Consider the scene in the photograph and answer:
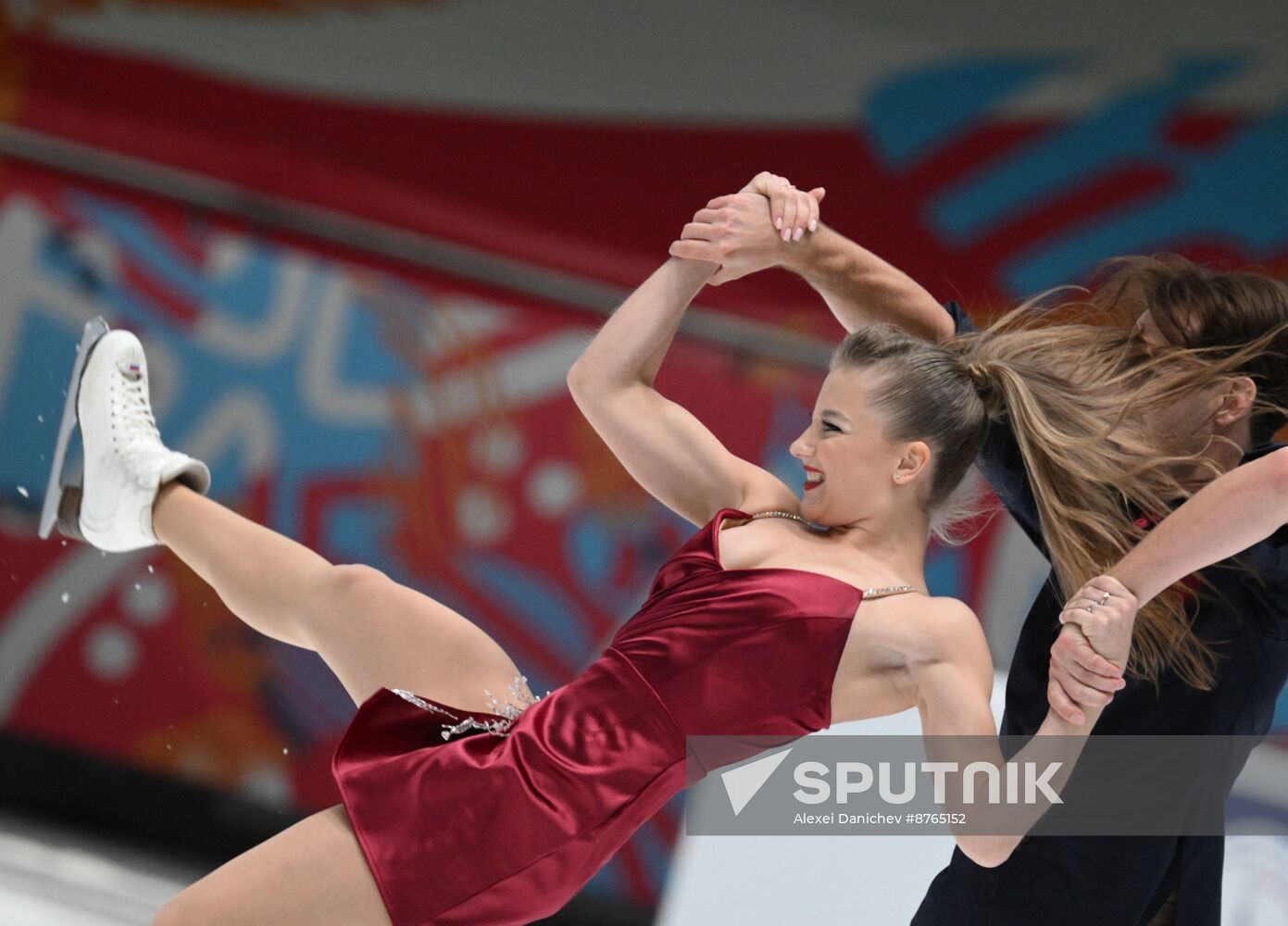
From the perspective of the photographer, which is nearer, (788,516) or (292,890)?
(292,890)

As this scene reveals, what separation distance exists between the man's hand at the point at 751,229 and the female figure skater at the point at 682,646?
0.13ft

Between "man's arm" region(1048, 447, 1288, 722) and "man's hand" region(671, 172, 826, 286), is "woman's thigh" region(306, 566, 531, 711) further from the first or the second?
"man's arm" region(1048, 447, 1288, 722)

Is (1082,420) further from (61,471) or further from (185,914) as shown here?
(61,471)

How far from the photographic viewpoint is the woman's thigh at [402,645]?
2.31 m

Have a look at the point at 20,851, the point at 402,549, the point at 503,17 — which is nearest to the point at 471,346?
the point at 402,549

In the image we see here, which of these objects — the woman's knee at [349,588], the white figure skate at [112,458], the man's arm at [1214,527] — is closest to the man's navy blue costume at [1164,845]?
the man's arm at [1214,527]

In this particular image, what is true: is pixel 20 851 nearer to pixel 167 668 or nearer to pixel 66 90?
pixel 167 668

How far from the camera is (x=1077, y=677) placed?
76.2 inches

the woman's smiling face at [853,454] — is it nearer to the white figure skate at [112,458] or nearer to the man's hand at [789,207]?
the man's hand at [789,207]

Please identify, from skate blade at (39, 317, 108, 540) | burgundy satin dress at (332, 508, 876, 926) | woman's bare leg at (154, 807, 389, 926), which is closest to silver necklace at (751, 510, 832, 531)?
burgundy satin dress at (332, 508, 876, 926)

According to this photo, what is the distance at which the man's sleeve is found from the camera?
2.28 metres

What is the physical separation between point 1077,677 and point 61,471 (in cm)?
210

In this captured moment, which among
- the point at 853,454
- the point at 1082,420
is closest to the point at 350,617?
the point at 853,454

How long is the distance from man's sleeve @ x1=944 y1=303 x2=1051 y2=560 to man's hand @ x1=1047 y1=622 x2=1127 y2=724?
334mm
